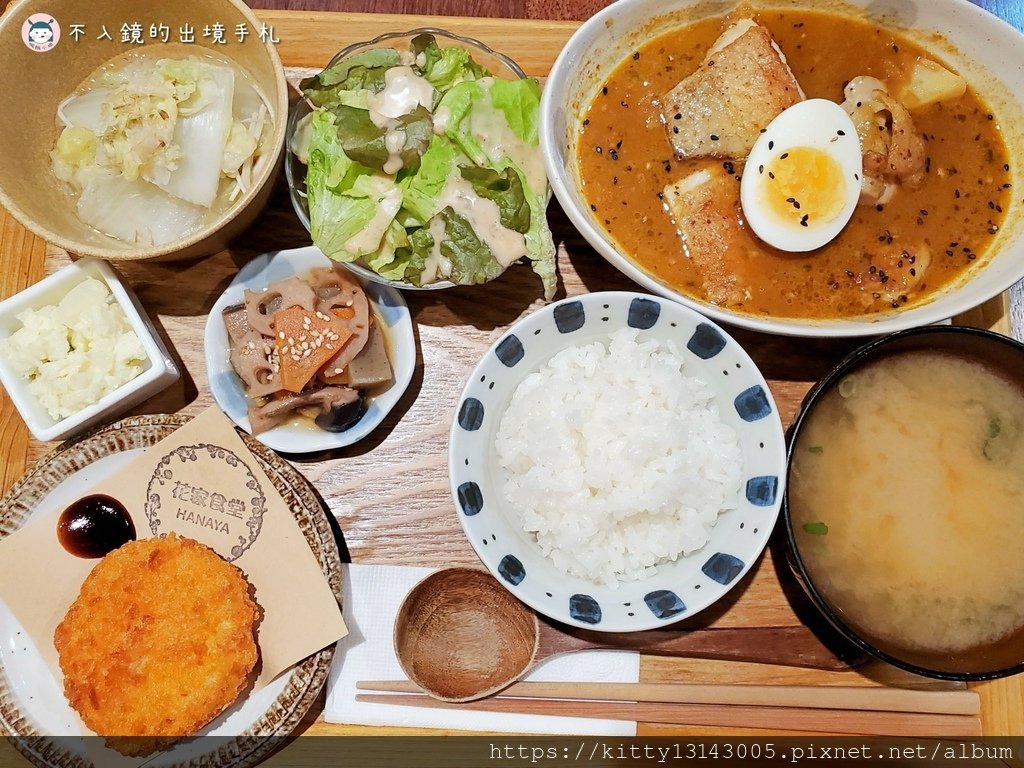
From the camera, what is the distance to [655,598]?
84.3 inches

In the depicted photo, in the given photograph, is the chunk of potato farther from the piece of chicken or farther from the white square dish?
the white square dish

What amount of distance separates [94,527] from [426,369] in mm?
1161

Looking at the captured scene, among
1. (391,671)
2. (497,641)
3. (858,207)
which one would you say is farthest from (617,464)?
(858,207)

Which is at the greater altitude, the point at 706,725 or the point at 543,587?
the point at 543,587

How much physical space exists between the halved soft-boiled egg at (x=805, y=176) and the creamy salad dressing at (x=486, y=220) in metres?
0.79

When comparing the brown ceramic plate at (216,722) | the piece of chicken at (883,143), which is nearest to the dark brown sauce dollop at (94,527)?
the brown ceramic plate at (216,722)

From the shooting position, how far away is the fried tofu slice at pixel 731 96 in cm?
226

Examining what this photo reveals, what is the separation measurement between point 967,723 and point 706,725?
0.84 m

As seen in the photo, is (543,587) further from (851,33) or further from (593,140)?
(851,33)

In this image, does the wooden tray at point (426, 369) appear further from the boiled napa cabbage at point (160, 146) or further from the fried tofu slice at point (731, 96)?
the fried tofu slice at point (731, 96)

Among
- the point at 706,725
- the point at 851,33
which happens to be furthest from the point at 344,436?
the point at 851,33

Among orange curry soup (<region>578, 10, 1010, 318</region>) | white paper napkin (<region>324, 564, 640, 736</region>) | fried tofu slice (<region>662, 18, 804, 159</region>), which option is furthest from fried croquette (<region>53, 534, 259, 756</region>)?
fried tofu slice (<region>662, 18, 804, 159</region>)

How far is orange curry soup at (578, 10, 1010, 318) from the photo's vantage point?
7.55ft

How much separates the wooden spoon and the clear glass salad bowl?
3.20ft
